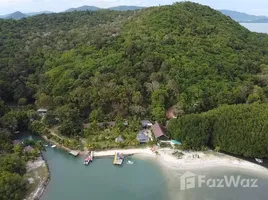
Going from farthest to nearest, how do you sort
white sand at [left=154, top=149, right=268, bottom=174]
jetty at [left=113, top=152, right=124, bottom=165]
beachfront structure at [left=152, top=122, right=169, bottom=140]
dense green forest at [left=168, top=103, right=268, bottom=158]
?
beachfront structure at [left=152, top=122, right=169, bottom=140] → jetty at [left=113, top=152, right=124, bottom=165] → dense green forest at [left=168, top=103, right=268, bottom=158] → white sand at [left=154, top=149, right=268, bottom=174]

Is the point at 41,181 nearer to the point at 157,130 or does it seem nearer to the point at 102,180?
the point at 102,180

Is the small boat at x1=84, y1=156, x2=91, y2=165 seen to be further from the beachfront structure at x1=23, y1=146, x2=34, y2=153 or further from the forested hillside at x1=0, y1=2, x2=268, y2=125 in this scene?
the forested hillside at x1=0, y1=2, x2=268, y2=125

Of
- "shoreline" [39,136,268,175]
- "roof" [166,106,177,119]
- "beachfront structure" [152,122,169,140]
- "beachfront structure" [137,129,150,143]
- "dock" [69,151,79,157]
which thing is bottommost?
"dock" [69,151,79,157]

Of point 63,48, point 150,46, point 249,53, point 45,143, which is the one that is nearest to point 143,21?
point 150,46

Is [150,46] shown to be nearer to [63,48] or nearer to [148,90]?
[148,90]

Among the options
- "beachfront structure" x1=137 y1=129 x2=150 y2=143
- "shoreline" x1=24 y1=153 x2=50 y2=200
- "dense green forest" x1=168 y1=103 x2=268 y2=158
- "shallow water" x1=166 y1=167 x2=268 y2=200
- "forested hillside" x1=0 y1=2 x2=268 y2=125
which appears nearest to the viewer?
"shoreline" x1=24 y1=153 x2=50 y2=200

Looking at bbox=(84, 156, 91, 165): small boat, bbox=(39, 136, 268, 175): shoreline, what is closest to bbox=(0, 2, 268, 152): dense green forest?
bbox=(39, 136, 268, 175): shoreline
